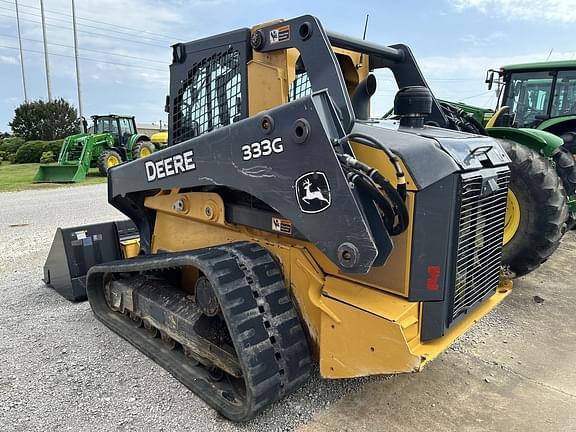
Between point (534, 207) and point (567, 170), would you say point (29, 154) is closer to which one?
point (567, 170)

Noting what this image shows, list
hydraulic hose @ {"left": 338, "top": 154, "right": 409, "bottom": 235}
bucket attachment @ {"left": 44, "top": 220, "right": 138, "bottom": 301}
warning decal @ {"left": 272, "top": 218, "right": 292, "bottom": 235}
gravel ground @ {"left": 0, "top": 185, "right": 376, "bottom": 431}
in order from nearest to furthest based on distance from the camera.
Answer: hydraulic hose @ {"left": 338, "top": 154, "right": 409, "bottom": 235}, gravel ground @ {"left": 0, "top": 185, "right": 376, "bottom": 431}, warning decal @ {"left": 272, "top": 218, "right": 292, "bottom": 235}, bucket attachment @ {"left": 44, "top": 220, "right": 138, "bottom": 301}

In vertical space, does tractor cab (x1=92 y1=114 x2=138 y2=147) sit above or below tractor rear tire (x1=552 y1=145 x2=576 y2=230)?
above

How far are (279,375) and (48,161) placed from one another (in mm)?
23168

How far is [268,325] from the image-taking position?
8.13 feet

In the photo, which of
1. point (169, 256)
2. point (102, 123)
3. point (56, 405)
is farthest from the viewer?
point (102, 123)

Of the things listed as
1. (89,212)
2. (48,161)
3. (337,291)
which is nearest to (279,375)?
(337,291)

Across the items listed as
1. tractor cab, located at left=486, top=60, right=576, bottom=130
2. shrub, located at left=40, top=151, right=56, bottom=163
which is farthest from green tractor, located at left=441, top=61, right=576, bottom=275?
shrub, located at left=40, top=151, right=56, bottom=163

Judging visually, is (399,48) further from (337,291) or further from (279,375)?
(279,375)

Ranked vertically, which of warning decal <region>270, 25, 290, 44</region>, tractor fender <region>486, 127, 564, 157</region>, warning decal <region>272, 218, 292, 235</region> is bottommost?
warning decal <region>272, 218, 292, 235</region>

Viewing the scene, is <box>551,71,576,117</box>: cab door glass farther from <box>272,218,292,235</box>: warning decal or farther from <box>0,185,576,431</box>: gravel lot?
<box>272,218,292,235</box>: warning decal

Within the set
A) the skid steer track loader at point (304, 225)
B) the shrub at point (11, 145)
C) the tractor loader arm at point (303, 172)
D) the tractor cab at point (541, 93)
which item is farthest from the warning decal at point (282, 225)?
the shrub at point (11, 145)

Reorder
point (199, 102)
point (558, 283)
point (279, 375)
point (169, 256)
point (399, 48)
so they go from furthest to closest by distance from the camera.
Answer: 1. point (558, 283)
2. point (399, 48)
3. point (199, 102)
4. point (169, 256)
5. point (279, 375)

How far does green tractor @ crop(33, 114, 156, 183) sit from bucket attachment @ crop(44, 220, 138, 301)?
1036cm

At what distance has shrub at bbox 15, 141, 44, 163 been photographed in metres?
23.7
